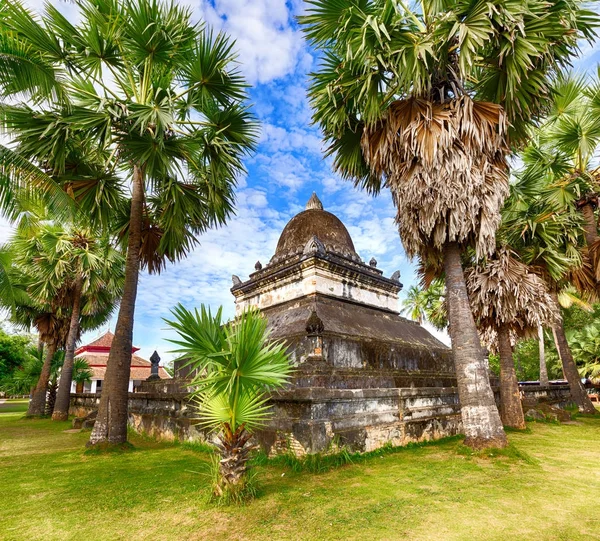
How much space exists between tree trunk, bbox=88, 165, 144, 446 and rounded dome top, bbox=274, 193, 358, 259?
4.24 m

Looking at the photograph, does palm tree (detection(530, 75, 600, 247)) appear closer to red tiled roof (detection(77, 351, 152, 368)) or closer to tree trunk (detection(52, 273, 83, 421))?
tree trunk (detection(52, 273, 83, 421))

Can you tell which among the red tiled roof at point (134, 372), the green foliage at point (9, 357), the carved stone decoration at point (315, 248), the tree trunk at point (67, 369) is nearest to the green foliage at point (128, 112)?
the carved stone decoration at point (315, 248)

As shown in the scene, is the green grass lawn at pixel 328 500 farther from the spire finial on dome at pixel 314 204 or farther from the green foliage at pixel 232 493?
the spire finial on dome at pixel 314 204

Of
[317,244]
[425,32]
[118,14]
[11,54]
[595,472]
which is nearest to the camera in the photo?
[595,472]

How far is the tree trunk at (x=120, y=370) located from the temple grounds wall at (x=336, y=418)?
1.33 m

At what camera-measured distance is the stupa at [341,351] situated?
6.03 m

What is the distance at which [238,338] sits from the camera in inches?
158

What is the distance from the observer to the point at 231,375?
158 inches

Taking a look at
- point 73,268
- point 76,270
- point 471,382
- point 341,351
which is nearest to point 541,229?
point 471,382

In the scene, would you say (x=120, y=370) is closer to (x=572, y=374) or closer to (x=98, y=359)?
(x=572, y=374)

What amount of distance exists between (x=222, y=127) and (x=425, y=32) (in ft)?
14.7

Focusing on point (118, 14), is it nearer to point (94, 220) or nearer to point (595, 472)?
point (94, 220)

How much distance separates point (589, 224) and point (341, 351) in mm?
9132

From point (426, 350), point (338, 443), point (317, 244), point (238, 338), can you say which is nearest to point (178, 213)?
point (317, 244)
